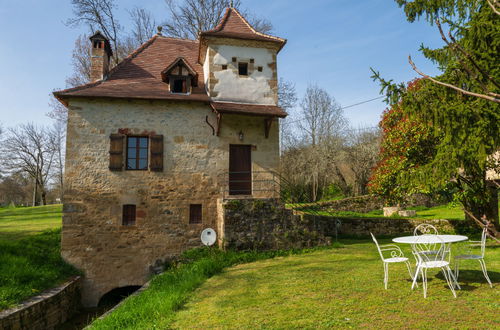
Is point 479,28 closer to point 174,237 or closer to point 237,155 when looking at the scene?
point 237,155

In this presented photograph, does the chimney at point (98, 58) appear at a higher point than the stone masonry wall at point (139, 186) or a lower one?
higher

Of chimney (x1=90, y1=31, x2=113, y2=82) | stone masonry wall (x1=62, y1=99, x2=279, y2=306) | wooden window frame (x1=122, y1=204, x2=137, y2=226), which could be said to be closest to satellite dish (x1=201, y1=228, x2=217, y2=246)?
stone masonry wall (x1=62, y1=99, x2=279, y2=306)

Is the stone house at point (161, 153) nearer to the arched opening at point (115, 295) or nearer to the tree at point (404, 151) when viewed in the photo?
the arched opening at point (115, 295)

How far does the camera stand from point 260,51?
40.3 feet

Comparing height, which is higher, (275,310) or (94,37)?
(94,37)

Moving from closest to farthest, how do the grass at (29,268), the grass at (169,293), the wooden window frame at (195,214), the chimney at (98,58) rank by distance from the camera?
1. the grass at (169,293)
2. the grass at (29,268)
3. the wooden window frame at (195,214)
4. the chimney at (98,58)

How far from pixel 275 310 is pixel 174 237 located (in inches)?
256

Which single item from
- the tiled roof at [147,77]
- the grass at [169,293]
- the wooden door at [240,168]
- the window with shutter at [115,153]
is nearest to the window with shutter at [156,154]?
the window with shutter at [115,153]

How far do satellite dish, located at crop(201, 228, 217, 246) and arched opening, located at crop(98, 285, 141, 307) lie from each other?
8.80ft

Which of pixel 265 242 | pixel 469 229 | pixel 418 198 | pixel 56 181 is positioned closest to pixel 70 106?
pixel 265 242

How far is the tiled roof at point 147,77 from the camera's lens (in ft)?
36.1

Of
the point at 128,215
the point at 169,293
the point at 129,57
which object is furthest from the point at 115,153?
the point at 169,293

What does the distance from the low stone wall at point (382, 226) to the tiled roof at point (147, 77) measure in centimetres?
710

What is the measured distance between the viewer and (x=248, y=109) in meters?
11.4
